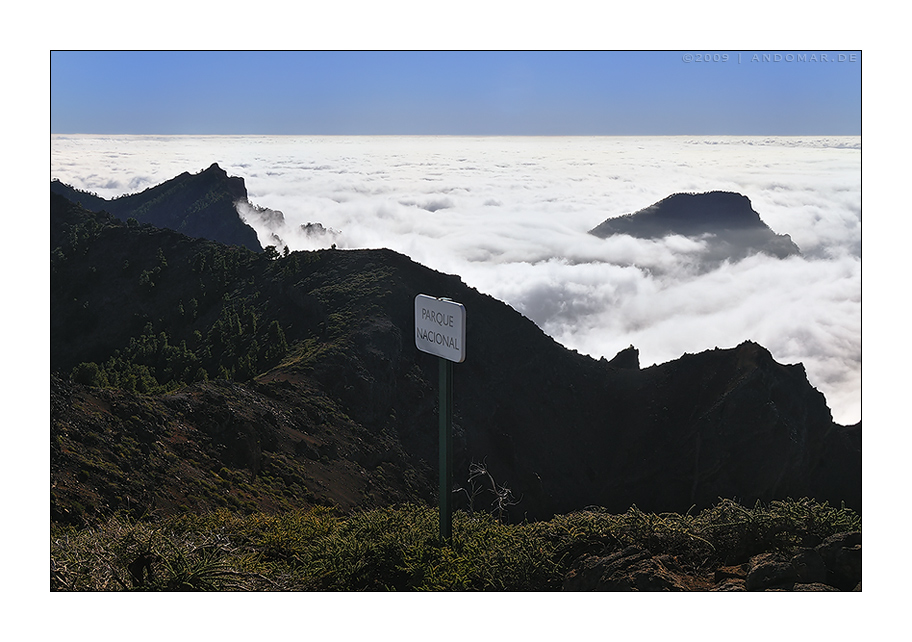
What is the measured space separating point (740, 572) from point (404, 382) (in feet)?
74.7

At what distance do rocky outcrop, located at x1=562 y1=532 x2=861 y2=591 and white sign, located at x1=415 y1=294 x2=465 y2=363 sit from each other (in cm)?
195

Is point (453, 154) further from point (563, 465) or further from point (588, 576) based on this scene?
point (588, 576)

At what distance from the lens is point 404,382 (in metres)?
28.1

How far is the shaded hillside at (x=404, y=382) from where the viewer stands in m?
23.9

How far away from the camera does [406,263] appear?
3322 centimetres

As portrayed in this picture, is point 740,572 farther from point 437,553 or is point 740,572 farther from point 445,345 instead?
point 445,345

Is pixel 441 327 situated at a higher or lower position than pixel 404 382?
higher

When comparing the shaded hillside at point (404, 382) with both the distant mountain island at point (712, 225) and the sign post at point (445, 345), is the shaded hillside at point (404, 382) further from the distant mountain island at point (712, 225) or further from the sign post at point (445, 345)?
the distant mountain island at point (712, 225)

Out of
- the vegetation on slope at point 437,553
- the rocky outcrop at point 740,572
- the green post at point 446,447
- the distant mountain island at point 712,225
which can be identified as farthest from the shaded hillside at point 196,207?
the rocky outcrop at point 740,572

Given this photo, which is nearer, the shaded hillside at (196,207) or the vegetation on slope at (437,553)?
the vegetation on slope at (437,553)

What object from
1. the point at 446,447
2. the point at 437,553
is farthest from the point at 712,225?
the point at 437,553

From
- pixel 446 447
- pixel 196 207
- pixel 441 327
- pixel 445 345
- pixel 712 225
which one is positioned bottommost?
pixel 446 447

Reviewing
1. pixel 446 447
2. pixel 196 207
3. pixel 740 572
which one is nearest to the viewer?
pixel 740 572

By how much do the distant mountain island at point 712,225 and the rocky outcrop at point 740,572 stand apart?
97.4 meters
